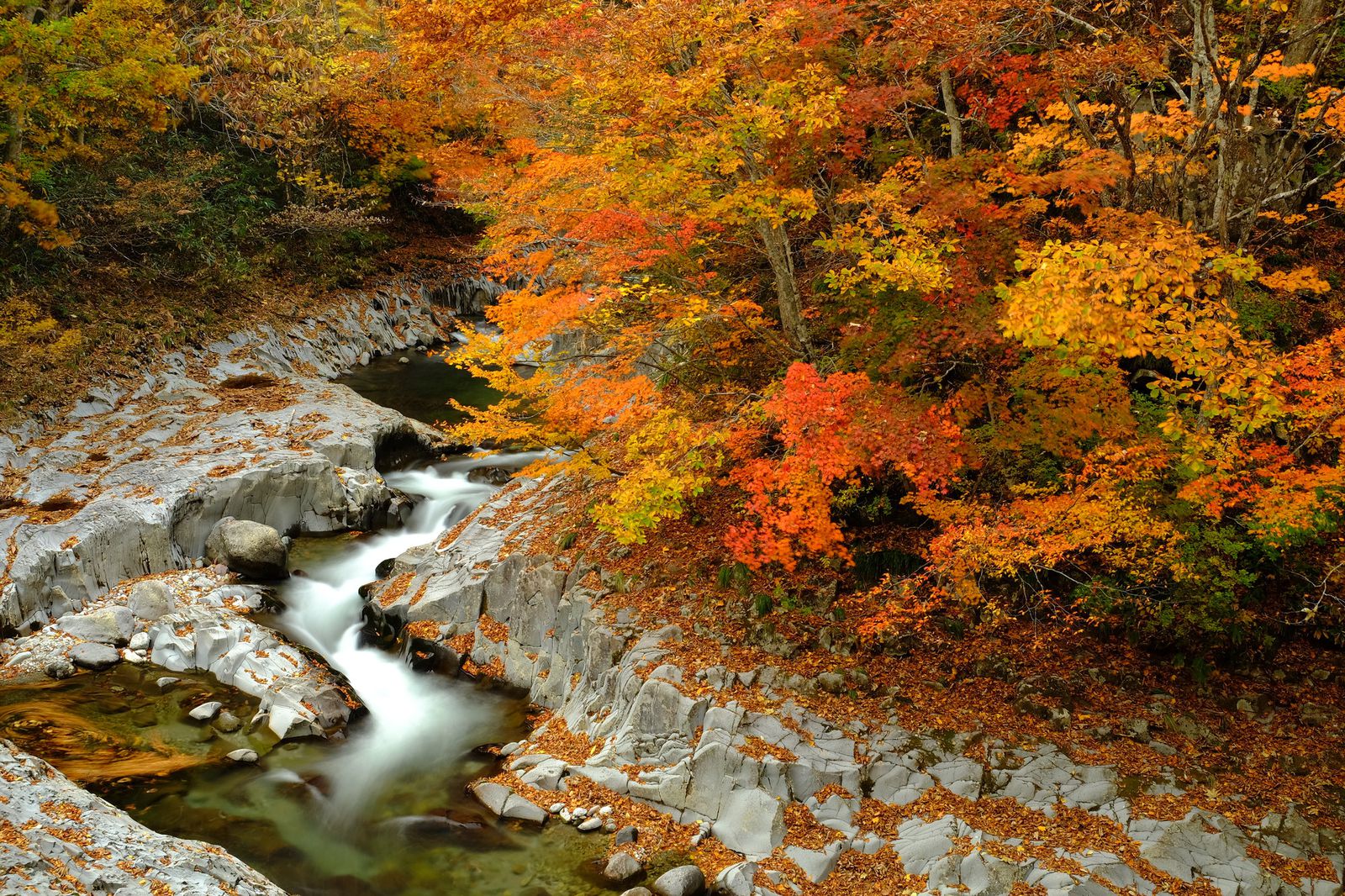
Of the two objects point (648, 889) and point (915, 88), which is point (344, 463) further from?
point (915, 88)

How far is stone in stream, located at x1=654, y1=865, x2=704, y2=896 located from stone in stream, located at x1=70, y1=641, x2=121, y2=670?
9497 mm

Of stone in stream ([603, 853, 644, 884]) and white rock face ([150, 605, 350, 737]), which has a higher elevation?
white rock face ([150, 605, 350, 737])

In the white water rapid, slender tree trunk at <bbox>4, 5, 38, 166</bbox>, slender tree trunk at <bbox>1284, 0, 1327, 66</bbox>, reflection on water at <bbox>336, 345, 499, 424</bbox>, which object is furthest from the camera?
reflection on water at <bbox>336, 345, 499, 424</bbox>

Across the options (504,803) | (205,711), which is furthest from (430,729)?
(205,711)

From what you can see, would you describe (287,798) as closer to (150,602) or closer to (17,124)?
(150,602)

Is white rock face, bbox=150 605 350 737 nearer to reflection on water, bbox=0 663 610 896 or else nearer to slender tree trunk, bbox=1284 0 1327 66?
reflection on water, bbox=0 663 610 896

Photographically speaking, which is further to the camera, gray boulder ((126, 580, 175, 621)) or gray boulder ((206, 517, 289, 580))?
gray boulder ((206, 517, 289, 580))

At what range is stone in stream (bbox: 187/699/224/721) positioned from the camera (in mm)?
11141

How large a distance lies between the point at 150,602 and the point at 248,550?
1957 millimetres

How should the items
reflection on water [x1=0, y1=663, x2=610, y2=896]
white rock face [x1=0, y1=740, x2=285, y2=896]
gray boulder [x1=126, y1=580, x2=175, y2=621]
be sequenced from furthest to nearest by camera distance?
gray boulder [x1=126, y1=580, x2=175, y2=621]
reflection on water [x1=0, y1=663, x2=610, y2=896]
white rock face [x1=0, y1=740, x2=285, y2=896]

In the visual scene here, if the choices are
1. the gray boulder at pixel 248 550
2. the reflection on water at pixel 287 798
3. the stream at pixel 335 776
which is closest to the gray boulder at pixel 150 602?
the stream at pixel 335 776

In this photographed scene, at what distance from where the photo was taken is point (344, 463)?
696 inches

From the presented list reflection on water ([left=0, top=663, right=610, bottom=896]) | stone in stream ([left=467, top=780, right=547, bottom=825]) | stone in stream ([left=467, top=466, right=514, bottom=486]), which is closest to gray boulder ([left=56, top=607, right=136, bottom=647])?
reflection on water ([left=0, top=663, right=610, bottom=896])

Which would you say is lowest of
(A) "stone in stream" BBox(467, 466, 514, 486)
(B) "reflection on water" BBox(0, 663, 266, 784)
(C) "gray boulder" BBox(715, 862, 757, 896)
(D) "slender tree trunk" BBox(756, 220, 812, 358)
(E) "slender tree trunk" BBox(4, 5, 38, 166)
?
(A) "stone in stream" BBox(467, 466, 514, 486)
